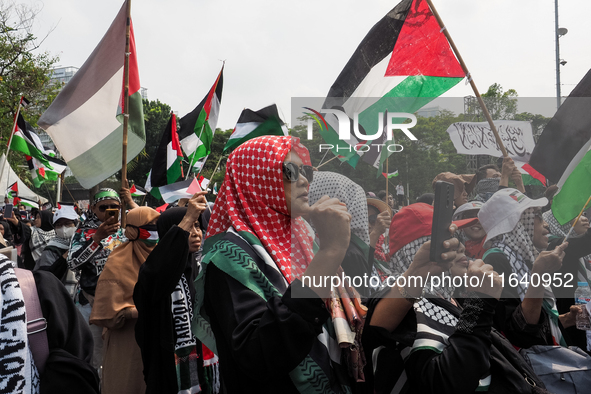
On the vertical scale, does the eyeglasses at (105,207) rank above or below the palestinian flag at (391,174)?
below

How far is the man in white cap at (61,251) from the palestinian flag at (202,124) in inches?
64.6

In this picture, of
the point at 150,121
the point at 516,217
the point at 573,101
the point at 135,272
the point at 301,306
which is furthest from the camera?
the point at 150,121

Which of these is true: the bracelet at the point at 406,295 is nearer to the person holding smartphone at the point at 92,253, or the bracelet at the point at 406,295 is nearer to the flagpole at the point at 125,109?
the flagpole at the point at 125,109

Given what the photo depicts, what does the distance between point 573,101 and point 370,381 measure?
148cm

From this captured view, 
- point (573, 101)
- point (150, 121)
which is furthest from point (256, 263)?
point (150, 121)

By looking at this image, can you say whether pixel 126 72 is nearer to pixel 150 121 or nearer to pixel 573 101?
pixel 573 101

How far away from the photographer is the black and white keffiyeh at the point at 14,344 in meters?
1.49

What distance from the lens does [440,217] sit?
144 cm

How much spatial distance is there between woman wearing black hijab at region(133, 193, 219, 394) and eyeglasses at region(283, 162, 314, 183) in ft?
3.80

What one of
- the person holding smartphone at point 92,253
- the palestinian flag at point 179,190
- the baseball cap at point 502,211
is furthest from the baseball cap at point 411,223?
the palestinian flag at point 179,190

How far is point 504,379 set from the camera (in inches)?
65.9

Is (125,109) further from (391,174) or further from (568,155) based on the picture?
(568,155)

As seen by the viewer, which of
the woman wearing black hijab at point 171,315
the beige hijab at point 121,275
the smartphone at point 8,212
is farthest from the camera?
the smartphone at point 8,212

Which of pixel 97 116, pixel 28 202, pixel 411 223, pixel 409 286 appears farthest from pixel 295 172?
pixel 28 202
